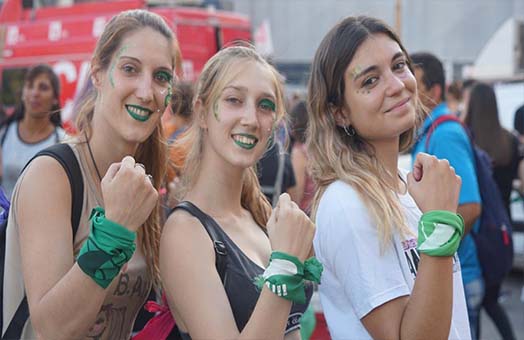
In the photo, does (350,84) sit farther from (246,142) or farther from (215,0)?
(215,0)

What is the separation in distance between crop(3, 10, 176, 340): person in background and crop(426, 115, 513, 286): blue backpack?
220cm

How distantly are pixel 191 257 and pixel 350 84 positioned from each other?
767 mm

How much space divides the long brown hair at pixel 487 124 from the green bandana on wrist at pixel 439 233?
136 inches

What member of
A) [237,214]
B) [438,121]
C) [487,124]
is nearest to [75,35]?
[487,124]

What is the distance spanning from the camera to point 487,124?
5359mm

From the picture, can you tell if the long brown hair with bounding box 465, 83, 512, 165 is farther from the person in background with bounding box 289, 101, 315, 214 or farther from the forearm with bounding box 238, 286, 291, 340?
the forearm with bounding box 238, 286, 291, 340

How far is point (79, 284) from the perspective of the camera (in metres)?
1.91

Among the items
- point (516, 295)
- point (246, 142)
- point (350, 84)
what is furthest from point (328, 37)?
point (516, 295)

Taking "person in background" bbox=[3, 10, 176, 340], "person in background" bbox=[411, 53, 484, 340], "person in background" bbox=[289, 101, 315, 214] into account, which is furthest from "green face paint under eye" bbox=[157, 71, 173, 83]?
"person in background" bbox=[289, 101, 315, 214]

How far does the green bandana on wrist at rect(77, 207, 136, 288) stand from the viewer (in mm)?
1903

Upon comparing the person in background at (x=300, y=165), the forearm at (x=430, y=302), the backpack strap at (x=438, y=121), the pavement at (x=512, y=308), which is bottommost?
the pavement at (x=512, y=308)

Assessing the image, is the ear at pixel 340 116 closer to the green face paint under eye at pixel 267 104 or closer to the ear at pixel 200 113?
the green face paint under eye at pixel 267 104

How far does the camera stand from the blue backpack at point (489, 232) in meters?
4.18

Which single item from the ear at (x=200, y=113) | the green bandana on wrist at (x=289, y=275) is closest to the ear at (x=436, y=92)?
the ear at (x=200, y=113)
